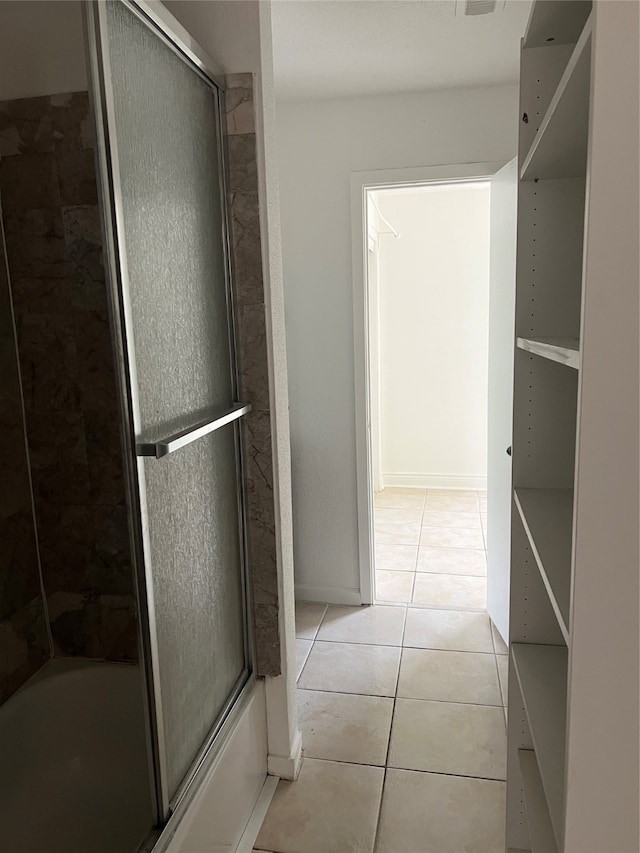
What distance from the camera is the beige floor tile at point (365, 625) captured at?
2977mm

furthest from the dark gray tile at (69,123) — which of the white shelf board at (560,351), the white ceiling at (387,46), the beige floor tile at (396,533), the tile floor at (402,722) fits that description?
the beige floor tile at (396,533)

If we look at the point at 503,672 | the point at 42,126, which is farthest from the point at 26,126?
the point at 503,672

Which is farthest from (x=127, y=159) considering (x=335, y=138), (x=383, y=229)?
(x=383, y=229)

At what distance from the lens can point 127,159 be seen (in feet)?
4.34

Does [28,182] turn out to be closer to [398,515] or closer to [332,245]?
[332,245]

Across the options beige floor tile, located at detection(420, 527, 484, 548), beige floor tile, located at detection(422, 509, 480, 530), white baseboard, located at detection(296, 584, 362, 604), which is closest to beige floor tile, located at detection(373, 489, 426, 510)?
beige floor tile, located at detection(422, 509, 480, 530)

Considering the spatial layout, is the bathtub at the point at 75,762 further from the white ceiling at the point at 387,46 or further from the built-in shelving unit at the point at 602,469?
the white ceiling at the point at 387,46

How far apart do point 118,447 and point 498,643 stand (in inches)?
74.2

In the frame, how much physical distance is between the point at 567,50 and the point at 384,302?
374 centimetres

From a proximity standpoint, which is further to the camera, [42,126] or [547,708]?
[42,126]

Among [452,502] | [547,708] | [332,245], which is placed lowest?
[452,502]

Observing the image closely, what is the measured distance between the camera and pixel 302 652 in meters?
2.89

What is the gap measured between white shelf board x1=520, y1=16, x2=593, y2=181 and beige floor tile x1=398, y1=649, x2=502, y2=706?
1.88m

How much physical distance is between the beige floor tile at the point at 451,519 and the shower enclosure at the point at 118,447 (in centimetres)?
268
